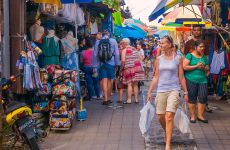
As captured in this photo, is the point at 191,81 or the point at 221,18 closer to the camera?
the point at 191,81

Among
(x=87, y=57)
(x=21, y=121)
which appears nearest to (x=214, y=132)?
(x=21, y=121)

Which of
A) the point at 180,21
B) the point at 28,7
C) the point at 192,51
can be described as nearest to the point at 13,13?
the point at 28,7

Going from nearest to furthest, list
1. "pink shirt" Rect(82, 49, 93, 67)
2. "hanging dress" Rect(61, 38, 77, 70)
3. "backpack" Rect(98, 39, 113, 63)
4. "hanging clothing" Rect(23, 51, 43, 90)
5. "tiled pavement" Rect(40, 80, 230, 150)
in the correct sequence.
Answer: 1. "tiled pavement" Rect(40, 80, 230, 150)
2. "hanging clothing" Rect(23, 51, 43, 90)
3. "hanging dress" Rect(61, 38, 77, 70)
4. "backpack" Rect(98, 39, 113, 63)
5. "pink shirt" Rect(82, 49, 93, 67)

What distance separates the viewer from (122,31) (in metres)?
21.9

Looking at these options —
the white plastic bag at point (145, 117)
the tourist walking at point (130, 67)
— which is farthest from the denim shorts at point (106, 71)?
the white plastic bag at point (145, 117)

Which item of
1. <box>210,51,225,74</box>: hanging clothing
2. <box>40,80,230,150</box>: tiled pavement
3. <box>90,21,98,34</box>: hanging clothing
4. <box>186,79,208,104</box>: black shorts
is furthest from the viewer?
<box>90,21,98,34</box>: hanging clothing

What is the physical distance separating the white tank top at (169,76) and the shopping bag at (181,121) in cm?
47

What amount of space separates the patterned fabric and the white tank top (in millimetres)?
4534

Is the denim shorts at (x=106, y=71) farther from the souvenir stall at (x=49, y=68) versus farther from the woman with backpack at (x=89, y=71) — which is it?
the souvenir stall at (x=49, y=68)

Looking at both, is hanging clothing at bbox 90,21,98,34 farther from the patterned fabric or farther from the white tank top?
the white tank top

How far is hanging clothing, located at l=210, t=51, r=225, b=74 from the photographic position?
11.5 meters

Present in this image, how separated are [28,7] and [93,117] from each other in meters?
2.81

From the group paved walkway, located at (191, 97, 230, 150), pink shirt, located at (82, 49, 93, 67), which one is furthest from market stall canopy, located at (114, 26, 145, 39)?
paved walkway, located at (191, 97, 230, 150)

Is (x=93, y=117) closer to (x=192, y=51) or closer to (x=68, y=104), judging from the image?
(x=68, y=104)
